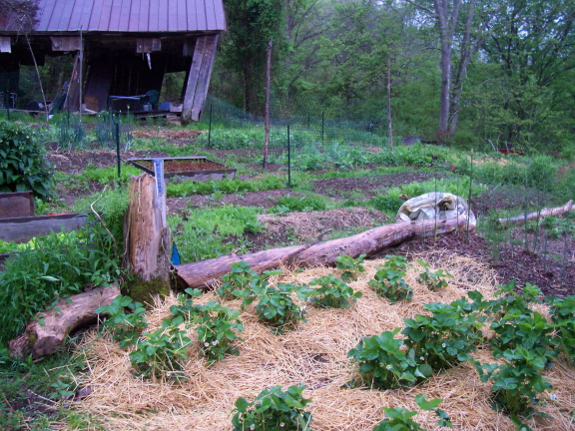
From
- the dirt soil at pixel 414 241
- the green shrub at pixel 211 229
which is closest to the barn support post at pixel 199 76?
the dirt soil at pixel 414 241

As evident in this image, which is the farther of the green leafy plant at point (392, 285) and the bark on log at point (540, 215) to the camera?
the bark on log at point (540, 215)

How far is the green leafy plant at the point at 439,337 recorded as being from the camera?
272cm

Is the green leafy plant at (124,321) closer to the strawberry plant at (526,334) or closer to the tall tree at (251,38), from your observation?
the strawberry plant at (526,334)

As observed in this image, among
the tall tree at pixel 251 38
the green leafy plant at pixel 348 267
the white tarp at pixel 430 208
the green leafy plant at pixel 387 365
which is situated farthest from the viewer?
the tall tree at pixel 251 38

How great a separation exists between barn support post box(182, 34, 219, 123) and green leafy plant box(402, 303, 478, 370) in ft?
48.3

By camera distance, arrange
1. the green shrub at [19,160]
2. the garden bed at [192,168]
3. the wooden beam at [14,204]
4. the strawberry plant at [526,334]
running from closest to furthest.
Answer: the strawberry plant at [526,334] < the wooden beam at [14,204] < the green shrub at [19,160] < the garden bed at [192,168]

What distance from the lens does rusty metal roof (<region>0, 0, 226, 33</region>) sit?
15273 millimetres

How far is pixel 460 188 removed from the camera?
7430 millimetres

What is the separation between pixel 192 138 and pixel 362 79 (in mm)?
15134

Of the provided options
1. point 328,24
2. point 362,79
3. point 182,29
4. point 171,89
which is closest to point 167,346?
point 182,29

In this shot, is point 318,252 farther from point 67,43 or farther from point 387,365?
point 67,43

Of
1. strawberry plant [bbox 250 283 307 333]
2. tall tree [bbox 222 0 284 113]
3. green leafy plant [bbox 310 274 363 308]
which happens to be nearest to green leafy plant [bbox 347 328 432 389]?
strawberry plant [bbox 250 283 307 333]

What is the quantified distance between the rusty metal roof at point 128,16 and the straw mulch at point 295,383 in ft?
46.7

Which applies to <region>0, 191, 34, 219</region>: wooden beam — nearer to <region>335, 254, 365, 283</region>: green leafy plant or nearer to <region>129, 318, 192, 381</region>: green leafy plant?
<region>129, 318, 192, 381</region>: green leafy plant
